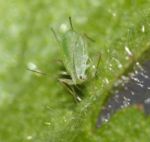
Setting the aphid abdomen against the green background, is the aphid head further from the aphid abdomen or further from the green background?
the green background

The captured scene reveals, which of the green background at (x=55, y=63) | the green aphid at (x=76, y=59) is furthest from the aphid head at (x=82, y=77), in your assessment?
the green background at (x=55, y=63)

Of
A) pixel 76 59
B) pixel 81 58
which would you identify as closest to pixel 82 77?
pixel 81 58

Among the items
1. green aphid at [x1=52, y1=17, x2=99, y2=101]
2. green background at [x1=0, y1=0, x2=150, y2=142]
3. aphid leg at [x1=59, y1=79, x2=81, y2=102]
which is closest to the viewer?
green background at [x1=0, y1=0, x2=150, y2=142]

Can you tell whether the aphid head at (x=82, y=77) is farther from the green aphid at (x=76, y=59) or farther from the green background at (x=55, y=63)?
the green background at (x=55, y=63)

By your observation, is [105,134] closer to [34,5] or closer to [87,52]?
[87,52]

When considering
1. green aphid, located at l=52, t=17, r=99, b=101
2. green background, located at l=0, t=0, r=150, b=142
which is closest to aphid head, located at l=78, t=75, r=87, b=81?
green aphid, located at l=52, t=17, r=99, b=101
